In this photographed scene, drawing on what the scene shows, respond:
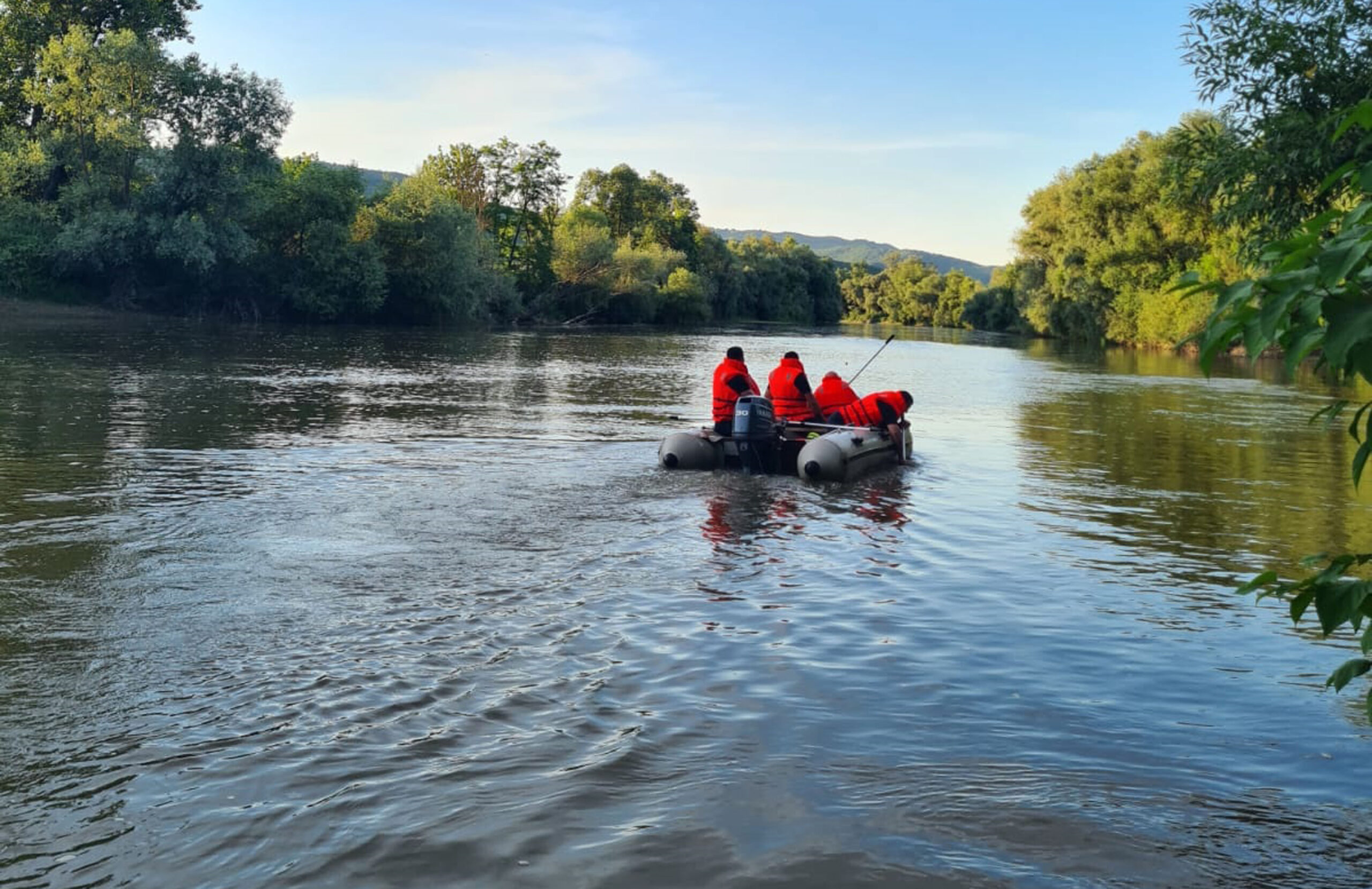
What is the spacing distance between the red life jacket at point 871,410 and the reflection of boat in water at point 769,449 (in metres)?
1.04

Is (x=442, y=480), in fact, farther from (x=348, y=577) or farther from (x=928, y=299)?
(x=928, y=299)

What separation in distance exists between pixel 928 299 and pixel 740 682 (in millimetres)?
153413

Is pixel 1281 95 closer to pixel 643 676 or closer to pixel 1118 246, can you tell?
pixel 643 676

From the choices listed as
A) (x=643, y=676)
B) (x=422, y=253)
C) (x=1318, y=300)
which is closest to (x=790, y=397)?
(x=643, y=676)

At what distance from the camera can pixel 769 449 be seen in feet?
54.9

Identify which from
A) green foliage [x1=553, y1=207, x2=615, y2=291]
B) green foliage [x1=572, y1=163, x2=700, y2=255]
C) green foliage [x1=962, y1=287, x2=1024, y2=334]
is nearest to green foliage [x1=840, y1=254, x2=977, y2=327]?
green foliage [x1=962, y1=287, x2=1024, y2=334]

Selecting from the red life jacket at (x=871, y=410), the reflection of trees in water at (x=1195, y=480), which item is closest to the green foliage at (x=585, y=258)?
the reflection of trees in water at (x=1195, y=480)

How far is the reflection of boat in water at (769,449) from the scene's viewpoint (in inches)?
639

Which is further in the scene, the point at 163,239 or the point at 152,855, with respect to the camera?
the point at 163,239

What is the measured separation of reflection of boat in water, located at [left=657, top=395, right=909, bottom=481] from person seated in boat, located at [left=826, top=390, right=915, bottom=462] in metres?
0.96

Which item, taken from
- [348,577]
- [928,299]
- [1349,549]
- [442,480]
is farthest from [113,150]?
[928,299]

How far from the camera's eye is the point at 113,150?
5156 cm

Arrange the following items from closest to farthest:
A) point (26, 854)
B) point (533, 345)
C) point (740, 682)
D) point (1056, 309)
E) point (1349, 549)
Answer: point (26, 854) < point (740, 682) < point (1349, 549) < point (533, 345) < point (1056, 309)

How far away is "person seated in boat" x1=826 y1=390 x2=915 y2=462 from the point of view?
18438 millimetres
